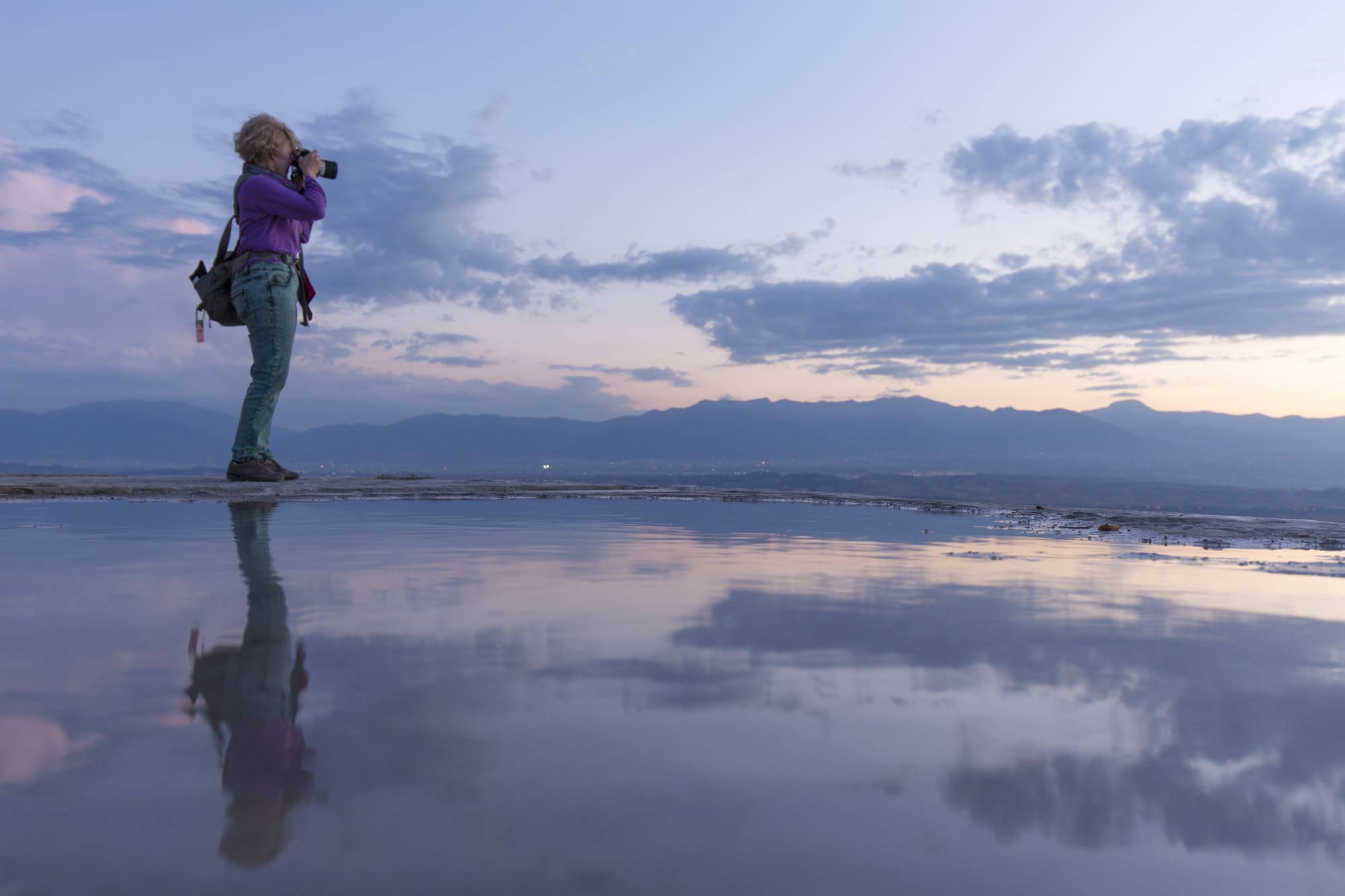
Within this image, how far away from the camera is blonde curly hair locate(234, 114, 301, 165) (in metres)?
6.76

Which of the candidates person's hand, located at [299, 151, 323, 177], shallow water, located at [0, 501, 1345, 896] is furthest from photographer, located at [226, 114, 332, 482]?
shallow water, located at [0, 501, 1345, 896]

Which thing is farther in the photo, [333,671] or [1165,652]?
[1165,652]

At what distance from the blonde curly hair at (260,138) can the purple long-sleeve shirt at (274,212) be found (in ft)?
0.84

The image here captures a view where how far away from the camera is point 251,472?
24.1 feet

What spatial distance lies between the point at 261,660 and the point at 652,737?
1049 millimetres

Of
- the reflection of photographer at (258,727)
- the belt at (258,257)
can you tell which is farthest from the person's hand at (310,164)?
the reflection of photographer at (258,727)

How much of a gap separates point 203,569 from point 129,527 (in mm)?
1934

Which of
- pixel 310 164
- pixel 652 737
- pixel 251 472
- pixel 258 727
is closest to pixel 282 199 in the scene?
pixel 310 164

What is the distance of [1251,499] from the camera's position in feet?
225

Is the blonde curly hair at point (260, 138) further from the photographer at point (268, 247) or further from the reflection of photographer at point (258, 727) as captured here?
the reflection of photographer at point (258, 727)

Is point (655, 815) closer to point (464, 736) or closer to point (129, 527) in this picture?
point (464, 736)

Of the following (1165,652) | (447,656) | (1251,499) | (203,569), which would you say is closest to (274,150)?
(203,569)

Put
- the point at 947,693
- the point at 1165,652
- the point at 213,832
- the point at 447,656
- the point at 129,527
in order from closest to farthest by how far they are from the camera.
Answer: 1. the point at 213,832
2. the point at 947,693
3. the point at 447,656
4. the point at 1165,652
5. the point at 129,527

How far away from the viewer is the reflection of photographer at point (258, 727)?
1211mm
